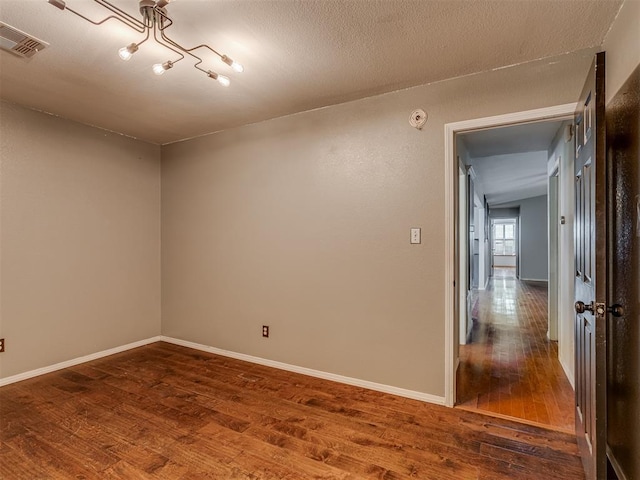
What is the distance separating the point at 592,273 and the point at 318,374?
2157mm

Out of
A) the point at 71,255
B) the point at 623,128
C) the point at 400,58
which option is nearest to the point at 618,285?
the point at 623,128

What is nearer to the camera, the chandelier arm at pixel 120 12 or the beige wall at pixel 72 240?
the chandelier arm at pixel 120 12

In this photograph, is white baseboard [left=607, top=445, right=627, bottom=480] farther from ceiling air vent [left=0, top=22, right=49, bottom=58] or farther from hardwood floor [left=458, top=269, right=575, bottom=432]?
ceiling air vent [left=0, top=22, right=49, bottom=58]

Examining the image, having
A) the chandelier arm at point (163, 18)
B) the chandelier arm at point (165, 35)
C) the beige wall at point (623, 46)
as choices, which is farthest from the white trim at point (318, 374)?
the chandelier arm at point (163, 18)

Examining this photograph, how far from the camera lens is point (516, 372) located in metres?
3.08

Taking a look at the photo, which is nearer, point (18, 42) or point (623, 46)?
point (623, 46)

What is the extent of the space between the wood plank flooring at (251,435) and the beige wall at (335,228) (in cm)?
40

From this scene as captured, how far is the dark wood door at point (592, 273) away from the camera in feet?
4.74

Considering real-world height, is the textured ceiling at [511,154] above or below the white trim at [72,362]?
above

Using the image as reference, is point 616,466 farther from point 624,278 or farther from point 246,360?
point 246,360

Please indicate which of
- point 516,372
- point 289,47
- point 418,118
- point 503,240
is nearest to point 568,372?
point 516,372

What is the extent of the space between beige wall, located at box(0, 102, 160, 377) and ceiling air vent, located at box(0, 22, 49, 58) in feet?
3.71

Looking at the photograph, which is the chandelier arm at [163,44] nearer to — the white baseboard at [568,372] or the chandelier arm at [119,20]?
the chandelier arm at [119,20]

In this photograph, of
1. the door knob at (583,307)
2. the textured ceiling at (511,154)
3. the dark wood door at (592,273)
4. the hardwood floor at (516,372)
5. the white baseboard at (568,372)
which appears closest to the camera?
the dark wood door at (592,273)
